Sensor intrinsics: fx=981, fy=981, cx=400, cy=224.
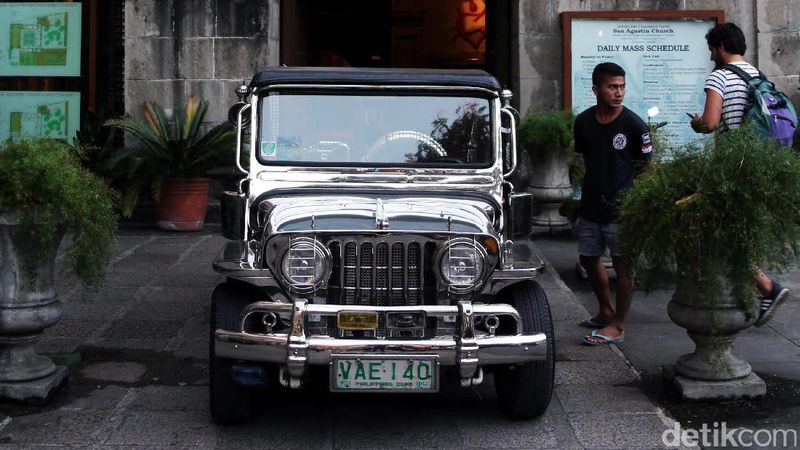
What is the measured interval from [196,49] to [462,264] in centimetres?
761

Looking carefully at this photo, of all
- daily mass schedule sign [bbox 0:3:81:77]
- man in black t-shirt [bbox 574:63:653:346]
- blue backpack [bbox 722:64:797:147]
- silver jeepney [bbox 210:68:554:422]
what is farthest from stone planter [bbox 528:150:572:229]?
daily mass schedule sign [bbox 0:3:81:77]

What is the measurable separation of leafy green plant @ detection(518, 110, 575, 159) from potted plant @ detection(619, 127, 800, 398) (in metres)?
4.72

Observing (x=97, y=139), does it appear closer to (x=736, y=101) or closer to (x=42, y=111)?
(x=42, y=111)

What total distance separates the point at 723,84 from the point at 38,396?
464 cm

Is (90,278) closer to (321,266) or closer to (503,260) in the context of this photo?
(321,266)

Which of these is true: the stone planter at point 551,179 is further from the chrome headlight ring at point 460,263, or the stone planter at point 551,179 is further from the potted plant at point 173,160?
the chrome headlight ring at point 460,263

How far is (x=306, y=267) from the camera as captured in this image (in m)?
4.86

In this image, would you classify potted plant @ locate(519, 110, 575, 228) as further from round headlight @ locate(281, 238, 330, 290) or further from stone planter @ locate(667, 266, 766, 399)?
round headlight @ locate(281, 238, 330, 290)

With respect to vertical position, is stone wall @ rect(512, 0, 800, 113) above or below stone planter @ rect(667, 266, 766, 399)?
above

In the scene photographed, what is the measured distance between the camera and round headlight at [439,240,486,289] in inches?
193

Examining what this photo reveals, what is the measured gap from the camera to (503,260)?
201 inches

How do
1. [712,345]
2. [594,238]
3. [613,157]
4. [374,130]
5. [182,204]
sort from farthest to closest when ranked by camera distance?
[182,204] → [594,238] → [613,157] → [374,130] → [712,345]

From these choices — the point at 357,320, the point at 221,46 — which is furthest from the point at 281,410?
the point at 221,46

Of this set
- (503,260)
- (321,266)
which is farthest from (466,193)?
(321,266)
